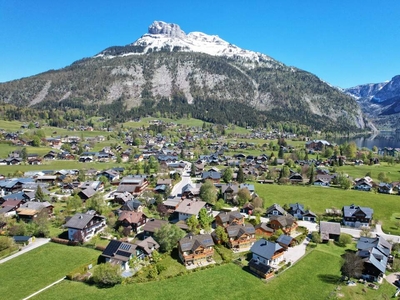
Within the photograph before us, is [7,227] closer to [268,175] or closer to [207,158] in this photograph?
[268,175]

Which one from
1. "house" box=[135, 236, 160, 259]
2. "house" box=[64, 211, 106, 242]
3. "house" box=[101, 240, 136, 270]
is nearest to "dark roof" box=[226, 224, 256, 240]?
"house" box=[135, 236, 160, 259]

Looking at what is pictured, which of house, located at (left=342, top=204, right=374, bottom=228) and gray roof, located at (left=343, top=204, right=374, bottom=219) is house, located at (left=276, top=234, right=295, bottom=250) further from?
gray roof, located at (left=343, top=204, right=374, bottom=219)

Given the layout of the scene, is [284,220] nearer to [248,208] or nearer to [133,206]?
[248,208]

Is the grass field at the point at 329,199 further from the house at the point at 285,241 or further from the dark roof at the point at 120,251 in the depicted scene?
the dark roof at the point at 120,251

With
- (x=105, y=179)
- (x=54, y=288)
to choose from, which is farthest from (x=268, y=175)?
(x=54, y=288)

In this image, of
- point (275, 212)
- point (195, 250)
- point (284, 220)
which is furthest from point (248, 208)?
point (195, 250)

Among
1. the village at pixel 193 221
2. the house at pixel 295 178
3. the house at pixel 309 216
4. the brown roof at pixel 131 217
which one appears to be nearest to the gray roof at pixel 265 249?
the village at pixel 193 221
